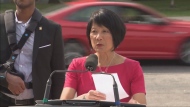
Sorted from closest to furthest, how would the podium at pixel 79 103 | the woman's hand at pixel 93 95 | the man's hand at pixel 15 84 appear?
1. the podium at pixel 79 103
2. the woman's hand at pixel 93 95
3. the man's hand at pixel 15 84

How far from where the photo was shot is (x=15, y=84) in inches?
146

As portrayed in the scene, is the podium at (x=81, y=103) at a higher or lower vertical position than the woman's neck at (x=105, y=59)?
lower

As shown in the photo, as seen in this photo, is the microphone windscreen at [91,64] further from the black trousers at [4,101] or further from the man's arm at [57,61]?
the black trousers at [4,101]

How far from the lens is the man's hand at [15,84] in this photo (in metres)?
3.71

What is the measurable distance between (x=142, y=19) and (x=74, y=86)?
9.40 m

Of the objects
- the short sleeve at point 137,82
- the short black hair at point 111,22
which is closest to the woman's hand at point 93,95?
the short sleeve at point 137,82

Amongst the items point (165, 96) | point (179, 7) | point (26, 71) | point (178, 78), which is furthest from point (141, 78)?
point (179, 7)

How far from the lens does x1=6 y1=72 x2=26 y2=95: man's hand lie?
12.2 ft

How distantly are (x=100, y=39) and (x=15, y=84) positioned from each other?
90cm

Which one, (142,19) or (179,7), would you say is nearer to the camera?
(142,19)

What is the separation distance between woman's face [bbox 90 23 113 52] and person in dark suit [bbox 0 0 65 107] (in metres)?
0.78

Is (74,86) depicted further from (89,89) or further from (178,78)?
(178,78)

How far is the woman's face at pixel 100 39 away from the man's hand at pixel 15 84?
2.62 feet

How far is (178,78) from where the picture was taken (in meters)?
11.1
